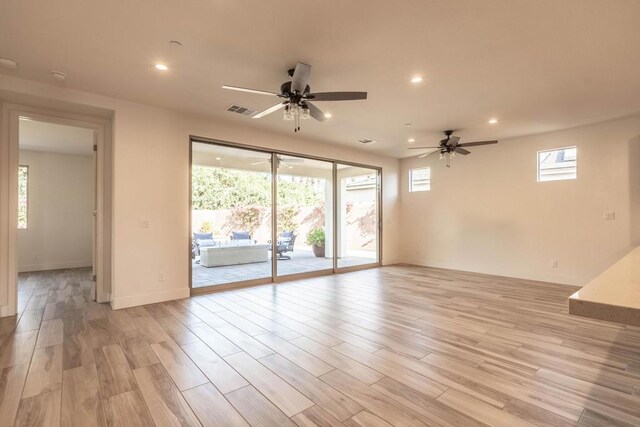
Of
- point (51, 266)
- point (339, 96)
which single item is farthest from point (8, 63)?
point (51, 266)

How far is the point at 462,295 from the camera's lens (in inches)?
186

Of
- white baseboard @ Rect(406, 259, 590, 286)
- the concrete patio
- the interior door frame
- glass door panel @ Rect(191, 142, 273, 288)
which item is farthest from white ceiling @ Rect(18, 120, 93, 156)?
white baseboard @ Rect(406, 259, 590, 286)

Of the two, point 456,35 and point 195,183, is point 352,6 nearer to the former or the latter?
point 456,35

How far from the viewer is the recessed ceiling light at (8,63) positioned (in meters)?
3.04

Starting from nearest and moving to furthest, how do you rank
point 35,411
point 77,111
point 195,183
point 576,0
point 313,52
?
point 35,411, point 576,0, point 313,52, point 77,111, point 195,183

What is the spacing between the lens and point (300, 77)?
115 inches

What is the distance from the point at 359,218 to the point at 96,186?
558 centimetres

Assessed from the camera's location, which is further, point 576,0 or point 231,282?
point 231,282

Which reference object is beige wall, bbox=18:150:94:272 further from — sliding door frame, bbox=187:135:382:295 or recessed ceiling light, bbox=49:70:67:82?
recessed ceiling light, bbox=49:70:67:82

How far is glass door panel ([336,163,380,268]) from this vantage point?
25.1 feet

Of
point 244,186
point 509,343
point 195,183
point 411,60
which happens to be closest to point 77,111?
point 195,183

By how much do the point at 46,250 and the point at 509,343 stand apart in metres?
9.12

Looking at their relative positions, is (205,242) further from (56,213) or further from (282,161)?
(56,213)

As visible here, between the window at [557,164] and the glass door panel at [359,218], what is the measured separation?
3422 millimetres
